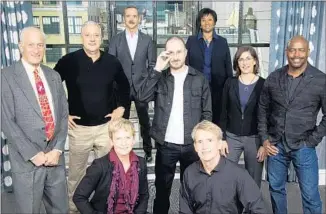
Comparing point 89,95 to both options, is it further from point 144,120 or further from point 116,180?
point 144,120

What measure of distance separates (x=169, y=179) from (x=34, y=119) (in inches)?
35.5

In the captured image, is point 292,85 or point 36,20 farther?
point 36,20

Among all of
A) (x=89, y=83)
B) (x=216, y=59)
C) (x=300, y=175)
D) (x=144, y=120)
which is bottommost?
(x=300, y=175)

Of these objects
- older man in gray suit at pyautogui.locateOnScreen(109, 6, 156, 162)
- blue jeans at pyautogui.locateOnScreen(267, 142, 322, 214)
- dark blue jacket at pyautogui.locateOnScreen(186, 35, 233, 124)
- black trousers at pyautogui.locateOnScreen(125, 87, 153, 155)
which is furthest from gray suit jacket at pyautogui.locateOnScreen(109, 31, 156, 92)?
blue jeans at pyautogui.locateOnScreen(267, 142, 322, 214)

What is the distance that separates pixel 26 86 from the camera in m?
2.10

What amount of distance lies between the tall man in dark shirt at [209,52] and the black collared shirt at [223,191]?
1.25 meters

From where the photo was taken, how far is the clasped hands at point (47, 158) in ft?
6.99

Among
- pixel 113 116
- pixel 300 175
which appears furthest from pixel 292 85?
pixel 113 116

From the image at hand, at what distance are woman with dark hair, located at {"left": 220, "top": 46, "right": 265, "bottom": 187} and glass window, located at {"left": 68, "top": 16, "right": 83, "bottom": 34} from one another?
1.72 m

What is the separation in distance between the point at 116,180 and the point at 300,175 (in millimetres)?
1150

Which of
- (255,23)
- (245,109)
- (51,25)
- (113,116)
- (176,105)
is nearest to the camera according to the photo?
(176,105)

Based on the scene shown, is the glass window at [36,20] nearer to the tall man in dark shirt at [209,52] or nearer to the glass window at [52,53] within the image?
the glass window at [52,53]

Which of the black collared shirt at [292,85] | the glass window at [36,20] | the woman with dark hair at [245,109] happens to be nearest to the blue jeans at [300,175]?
the woman with dark hair at [245,109]

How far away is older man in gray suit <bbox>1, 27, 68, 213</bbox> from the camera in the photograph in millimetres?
2088
